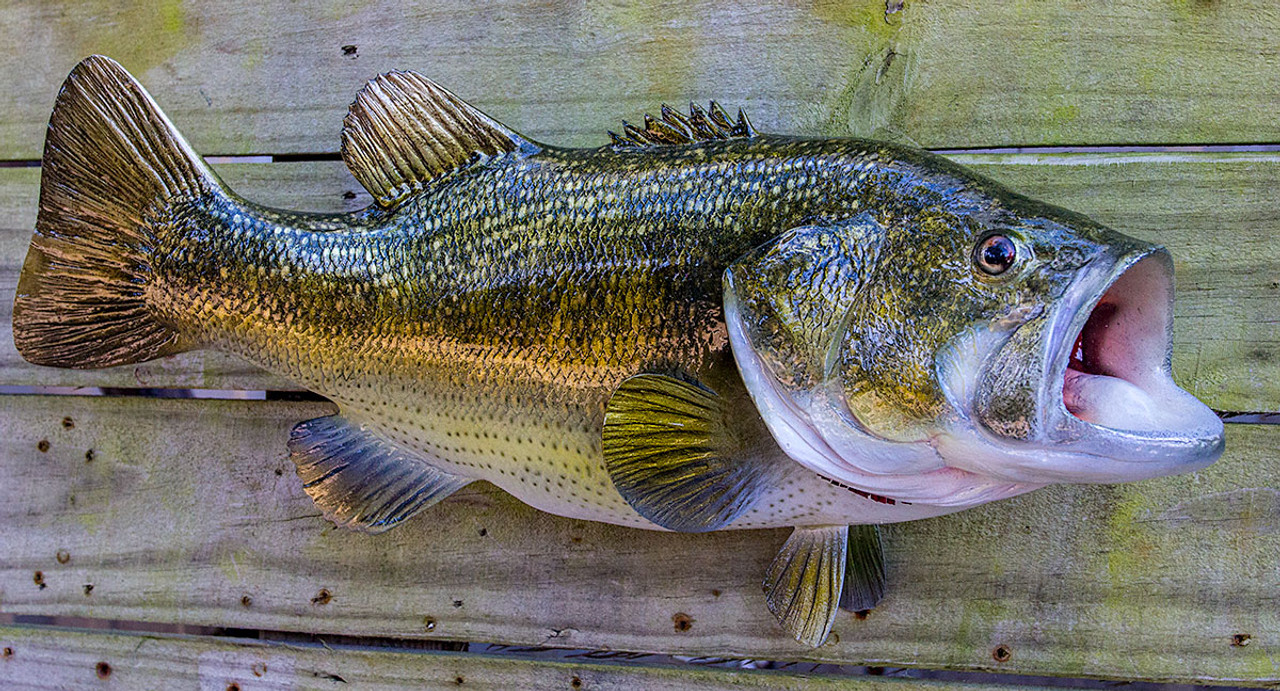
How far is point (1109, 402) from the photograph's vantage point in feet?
2.17

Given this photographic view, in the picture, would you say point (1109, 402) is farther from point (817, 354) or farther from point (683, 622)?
point (683, 622)

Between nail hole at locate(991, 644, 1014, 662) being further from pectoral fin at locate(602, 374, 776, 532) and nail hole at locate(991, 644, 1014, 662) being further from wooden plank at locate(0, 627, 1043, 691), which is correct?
pectoral fin at locate(602, 374, 776, 532)

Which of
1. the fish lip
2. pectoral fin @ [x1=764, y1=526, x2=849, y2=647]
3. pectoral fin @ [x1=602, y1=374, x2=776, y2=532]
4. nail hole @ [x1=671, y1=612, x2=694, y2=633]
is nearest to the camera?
the fish lip

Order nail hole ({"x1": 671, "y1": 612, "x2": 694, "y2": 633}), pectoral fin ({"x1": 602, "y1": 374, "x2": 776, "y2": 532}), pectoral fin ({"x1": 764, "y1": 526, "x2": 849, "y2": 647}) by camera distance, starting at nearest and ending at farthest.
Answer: pectoral fin ({"x1": 602, "y1": 374, "x2": 776, "y2": 532}), pectoral fin ({"x1": 764, "y1": 526, "x2": 849, "y2": 647}), nail hole ({"x1": 671, "y1": 612, "x2": 694, "y2": 633})

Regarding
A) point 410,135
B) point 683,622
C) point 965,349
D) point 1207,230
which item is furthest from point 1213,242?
point 410,135

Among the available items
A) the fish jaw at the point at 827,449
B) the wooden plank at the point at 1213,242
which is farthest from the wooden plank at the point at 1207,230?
the fish jaw at the point at 827,449

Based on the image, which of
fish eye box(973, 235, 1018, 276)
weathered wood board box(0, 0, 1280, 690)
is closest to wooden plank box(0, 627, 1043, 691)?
weathered wood board box(0, 0, 1280, 690)

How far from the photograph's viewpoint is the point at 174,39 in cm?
120

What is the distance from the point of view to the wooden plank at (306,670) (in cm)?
105

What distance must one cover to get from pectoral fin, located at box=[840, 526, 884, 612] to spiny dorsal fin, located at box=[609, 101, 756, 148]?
475 millimetres

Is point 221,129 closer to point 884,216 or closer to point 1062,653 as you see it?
point 884,216

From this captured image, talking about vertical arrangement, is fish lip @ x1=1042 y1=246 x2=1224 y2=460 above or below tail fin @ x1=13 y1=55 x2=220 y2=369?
below

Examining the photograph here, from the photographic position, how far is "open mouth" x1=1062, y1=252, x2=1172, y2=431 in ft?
2.15

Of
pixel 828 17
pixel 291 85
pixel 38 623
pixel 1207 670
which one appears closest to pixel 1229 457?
pixel 1207 670
